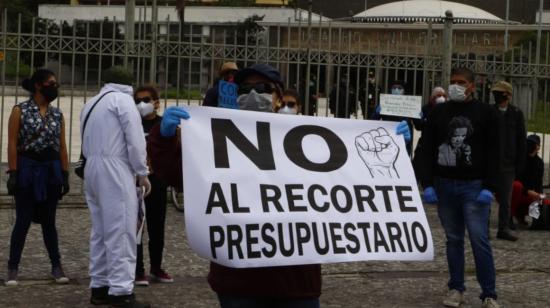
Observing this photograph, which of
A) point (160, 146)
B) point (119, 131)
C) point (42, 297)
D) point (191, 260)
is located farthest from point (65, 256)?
point (160, 146)

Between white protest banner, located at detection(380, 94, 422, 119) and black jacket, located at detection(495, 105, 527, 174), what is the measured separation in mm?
2768

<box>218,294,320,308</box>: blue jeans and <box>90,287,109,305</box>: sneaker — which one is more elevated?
<box>218,294,320,308</box>: blue jeans

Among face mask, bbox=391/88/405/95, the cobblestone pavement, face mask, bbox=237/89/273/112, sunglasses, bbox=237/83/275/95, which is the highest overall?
face mask, bbox=391/88/405/95

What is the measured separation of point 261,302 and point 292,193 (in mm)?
525

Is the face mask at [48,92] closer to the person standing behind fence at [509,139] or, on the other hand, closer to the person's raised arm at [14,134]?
the person's raised arm at [14,134]

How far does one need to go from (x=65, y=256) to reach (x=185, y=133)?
215 inches

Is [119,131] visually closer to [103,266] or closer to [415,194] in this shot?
[103,266]

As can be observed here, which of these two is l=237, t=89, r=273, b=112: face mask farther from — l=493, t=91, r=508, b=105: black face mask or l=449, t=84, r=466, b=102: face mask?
l=493, t=91, r=508, b=105: black face mask

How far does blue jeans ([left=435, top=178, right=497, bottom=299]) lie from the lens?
7.80m

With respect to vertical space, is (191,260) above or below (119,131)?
below

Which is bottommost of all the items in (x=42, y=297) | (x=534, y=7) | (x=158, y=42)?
(x=42, y=297)

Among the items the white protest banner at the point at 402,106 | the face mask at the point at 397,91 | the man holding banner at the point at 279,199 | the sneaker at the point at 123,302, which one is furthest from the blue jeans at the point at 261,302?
the face mask at the point at 397,91

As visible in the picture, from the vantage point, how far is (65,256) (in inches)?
392

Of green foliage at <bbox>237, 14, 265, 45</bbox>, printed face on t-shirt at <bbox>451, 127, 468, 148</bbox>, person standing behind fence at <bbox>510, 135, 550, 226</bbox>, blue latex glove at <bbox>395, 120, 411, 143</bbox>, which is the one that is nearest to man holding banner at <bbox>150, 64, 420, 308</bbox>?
blue latex glove at <bbox>395, 120, 411, 143</bbox>
